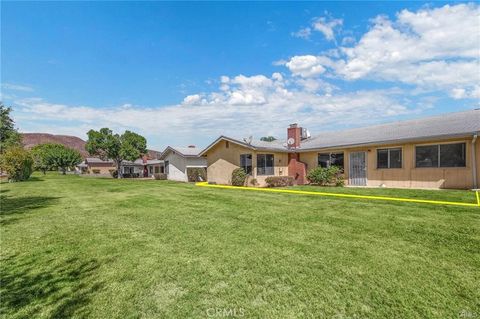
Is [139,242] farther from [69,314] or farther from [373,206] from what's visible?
[373,206]

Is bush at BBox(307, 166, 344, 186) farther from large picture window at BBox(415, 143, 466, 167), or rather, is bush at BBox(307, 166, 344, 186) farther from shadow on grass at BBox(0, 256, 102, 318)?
shadow on grass at BBox(0, 256, 102, 318)

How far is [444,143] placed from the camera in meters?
13.7

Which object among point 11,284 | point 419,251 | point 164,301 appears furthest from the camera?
point 419,251

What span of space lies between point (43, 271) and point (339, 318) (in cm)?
464

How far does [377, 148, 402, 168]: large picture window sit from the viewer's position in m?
15.5

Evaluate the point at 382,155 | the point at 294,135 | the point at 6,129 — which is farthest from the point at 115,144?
the point at 382,155

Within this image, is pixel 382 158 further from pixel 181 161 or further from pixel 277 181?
pixel 181 161

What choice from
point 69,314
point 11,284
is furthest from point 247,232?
point 11,284

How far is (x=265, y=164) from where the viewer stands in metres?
20.0

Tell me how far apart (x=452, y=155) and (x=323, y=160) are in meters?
7.59

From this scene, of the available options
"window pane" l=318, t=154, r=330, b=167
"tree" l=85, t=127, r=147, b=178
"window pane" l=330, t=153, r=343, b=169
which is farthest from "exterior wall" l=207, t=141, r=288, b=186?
"tree" l=85, t=127, r=147, b=178

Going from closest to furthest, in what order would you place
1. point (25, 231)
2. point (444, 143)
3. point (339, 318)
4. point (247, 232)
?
point (339, 318), point (247, 232), point (25, 231), point (444, 143)

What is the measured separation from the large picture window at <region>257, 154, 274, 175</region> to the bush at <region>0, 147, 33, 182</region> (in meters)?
26.9

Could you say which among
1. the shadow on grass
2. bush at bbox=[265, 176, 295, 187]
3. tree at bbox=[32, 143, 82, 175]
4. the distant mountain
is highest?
the distant mountain
